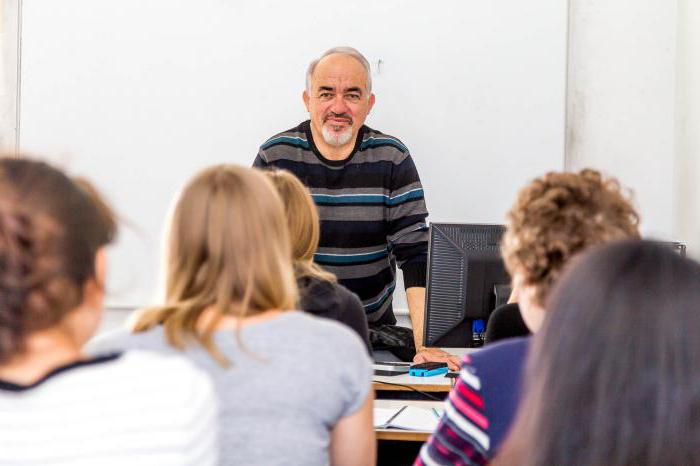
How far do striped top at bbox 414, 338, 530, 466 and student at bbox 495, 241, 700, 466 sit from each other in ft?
1.82

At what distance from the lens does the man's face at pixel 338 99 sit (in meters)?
3.52

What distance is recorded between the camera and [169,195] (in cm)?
417

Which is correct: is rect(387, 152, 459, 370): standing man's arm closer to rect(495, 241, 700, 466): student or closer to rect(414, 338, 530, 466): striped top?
rect(414, 338, 530, 466): striped top

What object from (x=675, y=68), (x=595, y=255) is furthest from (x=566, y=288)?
(x=675, y=68)

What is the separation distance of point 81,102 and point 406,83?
4.83 ft

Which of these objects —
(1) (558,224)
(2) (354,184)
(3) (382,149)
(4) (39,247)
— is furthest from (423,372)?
(4) (39,247)

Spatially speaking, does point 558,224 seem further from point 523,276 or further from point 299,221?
point 299,221

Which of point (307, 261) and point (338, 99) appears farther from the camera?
point (338, 99)

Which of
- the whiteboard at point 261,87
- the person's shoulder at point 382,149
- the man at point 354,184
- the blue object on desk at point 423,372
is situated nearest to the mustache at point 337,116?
the man at point 354,184

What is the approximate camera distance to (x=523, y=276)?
1.54 metres

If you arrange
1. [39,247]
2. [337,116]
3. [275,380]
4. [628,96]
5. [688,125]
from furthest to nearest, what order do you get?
[628,96] < [688,125] < [337,116] < [275,380] < [39,247]

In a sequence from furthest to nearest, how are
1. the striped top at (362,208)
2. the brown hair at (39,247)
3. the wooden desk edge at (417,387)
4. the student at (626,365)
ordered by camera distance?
the striped top at (362,208) < the wooden desk edge at (417,387) < the brown hair at (39,247) < the student at (626,365)

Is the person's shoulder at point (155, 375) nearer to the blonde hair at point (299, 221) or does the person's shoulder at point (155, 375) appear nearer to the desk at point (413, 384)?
the blonde hair at point (299, 221)

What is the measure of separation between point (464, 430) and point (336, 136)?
2.14 meters
